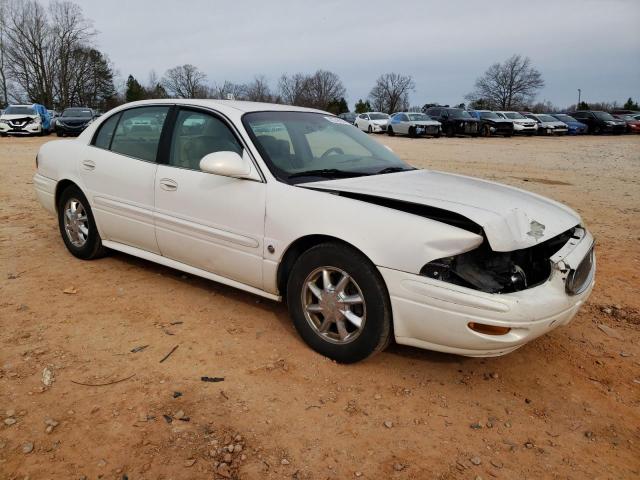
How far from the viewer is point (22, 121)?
75.6 feet

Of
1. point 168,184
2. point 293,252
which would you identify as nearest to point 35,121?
point 168,184

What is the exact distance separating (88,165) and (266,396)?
2.86m

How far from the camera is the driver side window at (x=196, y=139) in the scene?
353 cm

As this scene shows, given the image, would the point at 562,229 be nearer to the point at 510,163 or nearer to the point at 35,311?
the point at 35,311

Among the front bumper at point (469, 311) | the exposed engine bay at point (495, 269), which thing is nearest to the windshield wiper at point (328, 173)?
the front bumper at point (469, 311)

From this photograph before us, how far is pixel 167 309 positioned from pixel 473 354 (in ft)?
7.34

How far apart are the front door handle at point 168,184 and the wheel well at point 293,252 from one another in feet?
3.52

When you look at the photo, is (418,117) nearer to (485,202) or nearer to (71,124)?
(71,124)

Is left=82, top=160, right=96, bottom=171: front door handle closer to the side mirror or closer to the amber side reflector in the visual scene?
the side mirror

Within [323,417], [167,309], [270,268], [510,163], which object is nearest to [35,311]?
[167,309]

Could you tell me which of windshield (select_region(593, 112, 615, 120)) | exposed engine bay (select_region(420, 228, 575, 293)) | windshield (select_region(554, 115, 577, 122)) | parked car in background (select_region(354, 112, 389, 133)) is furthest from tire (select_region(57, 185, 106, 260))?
windshield (select_region(593, 112, 615, 120))

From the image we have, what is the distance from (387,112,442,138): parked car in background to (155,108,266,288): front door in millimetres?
24487

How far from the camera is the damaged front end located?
2.59m

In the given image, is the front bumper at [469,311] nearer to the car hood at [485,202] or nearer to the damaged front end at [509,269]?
the damaged front end at [509,269]
